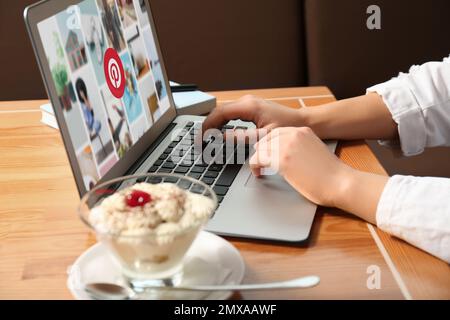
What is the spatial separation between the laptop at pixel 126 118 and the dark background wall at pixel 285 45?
0.72 meters

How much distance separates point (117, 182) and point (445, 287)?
345 mm

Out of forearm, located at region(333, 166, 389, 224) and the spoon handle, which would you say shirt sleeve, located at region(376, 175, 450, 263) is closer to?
forearm, located at region(333, 166, 389, 224)

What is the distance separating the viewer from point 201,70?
1.78 meters

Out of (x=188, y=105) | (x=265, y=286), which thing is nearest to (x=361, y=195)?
(x=265, y=286)

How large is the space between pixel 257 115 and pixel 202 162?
143 mm

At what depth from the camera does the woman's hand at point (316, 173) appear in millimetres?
725

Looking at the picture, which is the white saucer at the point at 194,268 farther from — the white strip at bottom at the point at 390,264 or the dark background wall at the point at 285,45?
the dark background wall at the point at 285,45

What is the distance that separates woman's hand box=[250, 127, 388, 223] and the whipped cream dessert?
0.67 feet

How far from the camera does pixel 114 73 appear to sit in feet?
2.81

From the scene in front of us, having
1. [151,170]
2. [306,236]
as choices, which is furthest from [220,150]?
[306,236]

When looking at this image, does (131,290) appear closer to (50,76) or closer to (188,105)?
(50,76)

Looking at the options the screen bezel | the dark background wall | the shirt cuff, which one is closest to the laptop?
the screen bezel

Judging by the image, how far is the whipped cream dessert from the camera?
21.1 inches

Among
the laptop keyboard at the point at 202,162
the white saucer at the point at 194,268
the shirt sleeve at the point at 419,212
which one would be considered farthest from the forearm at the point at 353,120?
the white saucer at the point at 194,268
